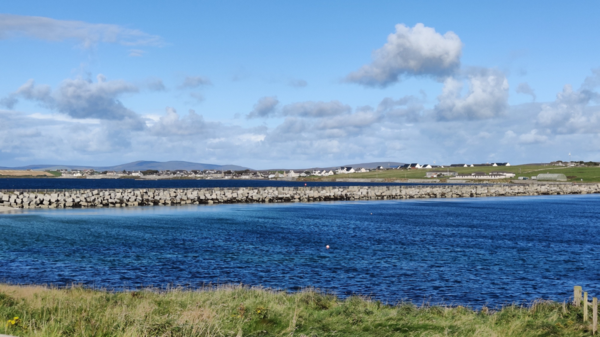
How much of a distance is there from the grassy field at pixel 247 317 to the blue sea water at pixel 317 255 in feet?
17.7

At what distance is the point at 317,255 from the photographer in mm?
33812

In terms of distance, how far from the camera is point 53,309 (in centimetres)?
1440

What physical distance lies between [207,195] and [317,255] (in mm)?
59479

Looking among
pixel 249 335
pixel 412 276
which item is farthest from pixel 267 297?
pixel 412 276

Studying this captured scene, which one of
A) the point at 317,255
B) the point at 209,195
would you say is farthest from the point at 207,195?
the point at 317,255

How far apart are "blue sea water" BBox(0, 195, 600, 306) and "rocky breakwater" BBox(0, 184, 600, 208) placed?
52.8 feet

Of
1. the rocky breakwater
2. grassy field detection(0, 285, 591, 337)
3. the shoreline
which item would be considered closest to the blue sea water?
grassy field detection(0, 285, 591, 337)

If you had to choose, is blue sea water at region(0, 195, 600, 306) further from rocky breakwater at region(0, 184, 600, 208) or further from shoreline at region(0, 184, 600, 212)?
shoreline at region(0, 184, 600, 212)

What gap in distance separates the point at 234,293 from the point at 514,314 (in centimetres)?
954

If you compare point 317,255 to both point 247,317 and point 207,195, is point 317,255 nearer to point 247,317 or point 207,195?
point 247,317

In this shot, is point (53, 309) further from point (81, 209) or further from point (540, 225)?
point (81, 209)

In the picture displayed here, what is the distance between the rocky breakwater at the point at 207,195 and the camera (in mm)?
74938

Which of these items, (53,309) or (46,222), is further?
(46,222)

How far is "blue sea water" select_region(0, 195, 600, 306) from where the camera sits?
966 inches
